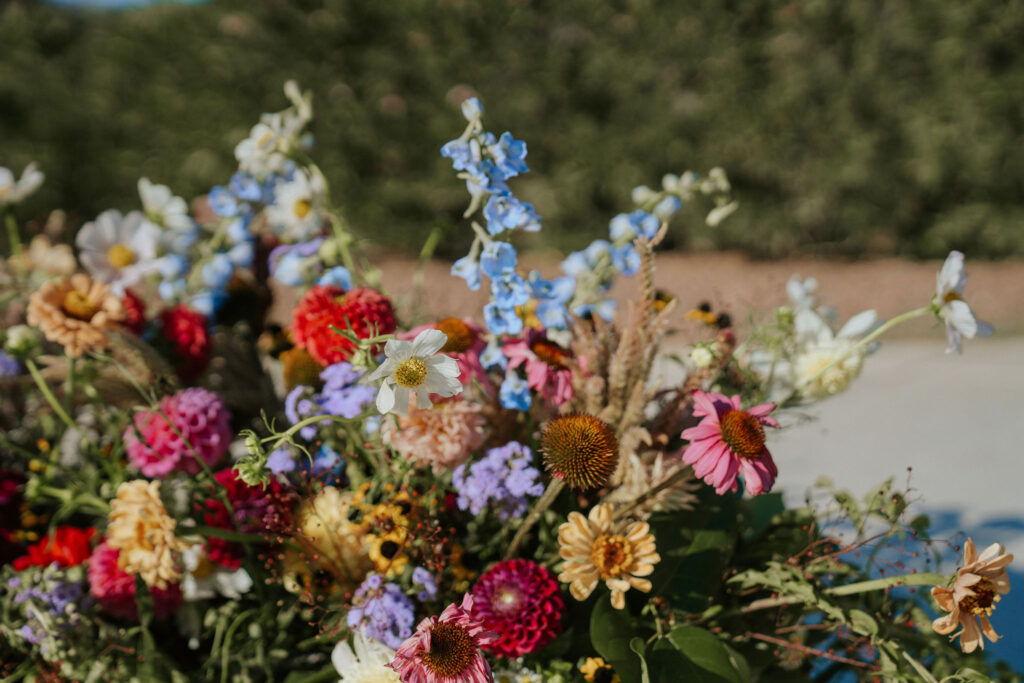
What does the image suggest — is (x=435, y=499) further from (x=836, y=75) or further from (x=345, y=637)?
(x=836, y=75)

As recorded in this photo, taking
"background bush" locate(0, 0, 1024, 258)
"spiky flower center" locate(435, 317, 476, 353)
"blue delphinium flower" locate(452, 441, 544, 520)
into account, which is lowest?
"blue delphinium flower" locate(452, 441, 544, 520)

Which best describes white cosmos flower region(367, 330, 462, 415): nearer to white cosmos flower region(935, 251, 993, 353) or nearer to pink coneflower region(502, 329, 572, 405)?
pink coneflower region(502, 329, 572, 405)

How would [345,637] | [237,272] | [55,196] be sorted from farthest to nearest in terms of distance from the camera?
[55,196]
[237,272]
[345,637]

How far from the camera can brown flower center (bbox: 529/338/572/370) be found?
0.80 metres

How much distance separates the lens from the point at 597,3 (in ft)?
14.6

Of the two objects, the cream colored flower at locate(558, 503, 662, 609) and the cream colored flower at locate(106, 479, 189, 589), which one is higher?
the cream colored flower at locate(106, 479, 189, 589)

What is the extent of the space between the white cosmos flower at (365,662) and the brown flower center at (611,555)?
21cm

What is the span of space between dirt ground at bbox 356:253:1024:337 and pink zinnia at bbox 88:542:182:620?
2.89 metres

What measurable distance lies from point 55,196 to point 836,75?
499cm

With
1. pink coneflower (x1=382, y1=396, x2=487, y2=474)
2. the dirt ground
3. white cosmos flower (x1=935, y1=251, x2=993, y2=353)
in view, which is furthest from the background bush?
pink coneflower (x1=382, y1=396, x2=487, y2=474)

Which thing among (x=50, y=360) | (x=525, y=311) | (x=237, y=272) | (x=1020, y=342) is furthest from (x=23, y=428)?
(x=1020, y=342)

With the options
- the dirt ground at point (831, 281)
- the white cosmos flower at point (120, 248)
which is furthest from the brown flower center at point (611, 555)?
the dirt ground at point (831, 281)

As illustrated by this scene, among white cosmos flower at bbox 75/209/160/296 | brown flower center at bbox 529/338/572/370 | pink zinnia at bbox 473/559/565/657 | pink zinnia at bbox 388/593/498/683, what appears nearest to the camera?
pink zinnia at bbox 388/593/498/683

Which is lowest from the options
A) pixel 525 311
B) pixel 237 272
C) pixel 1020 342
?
pixel 525 311
